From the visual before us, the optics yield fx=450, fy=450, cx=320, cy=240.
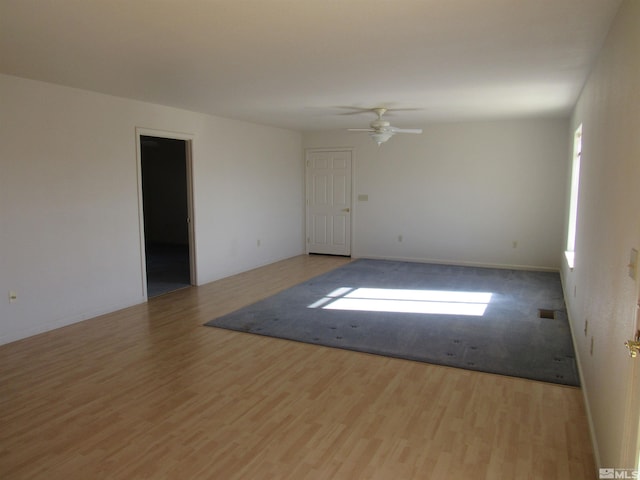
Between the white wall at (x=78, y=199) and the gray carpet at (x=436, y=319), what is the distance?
1.43 metres

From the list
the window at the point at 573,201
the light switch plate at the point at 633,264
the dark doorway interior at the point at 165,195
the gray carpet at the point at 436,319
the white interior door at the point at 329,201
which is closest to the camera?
the light switch plate at the point at 633,264

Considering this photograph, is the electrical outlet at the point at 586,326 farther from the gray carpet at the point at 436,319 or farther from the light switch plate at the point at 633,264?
the light switch plate at the point at 633,264

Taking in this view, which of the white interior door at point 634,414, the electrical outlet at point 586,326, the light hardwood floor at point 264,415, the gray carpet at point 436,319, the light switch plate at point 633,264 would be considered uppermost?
the light switch plate at point 633,264

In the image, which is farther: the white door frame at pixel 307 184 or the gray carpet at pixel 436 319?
the white door frame at pixel 307 184

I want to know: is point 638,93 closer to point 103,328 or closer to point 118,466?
point 118,466

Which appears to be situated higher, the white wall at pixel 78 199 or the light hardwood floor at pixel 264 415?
the white wall at pixel 78 199

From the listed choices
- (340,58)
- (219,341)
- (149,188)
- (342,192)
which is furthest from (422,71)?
(149,188)

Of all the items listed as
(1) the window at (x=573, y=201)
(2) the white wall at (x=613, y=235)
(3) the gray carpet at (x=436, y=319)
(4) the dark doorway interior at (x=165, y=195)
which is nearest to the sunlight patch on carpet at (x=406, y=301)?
(3) the gray carpet at (x=436, y=319)

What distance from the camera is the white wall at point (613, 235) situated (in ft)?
6.16

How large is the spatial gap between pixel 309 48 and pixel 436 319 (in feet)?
9.77

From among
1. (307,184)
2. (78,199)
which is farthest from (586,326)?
(307,184)

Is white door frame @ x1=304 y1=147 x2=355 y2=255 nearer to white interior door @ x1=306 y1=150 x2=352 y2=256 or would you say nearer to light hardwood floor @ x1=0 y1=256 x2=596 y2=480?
white interior door @ x1=306 y1=150 x2=352 y2=256

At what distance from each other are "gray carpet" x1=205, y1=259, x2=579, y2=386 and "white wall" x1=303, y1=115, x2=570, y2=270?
0.75 meters

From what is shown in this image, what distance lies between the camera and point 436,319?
4.72 meters
